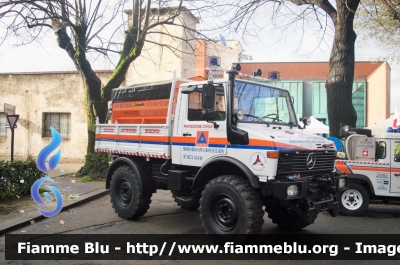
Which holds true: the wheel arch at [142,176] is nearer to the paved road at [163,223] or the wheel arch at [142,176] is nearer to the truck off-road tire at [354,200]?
the paved road at [163,223]

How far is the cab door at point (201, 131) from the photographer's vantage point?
20.1 feet

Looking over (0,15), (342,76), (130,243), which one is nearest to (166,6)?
(0,15)

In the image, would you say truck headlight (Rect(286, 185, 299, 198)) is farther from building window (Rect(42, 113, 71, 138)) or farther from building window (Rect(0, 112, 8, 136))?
building window (Rect(0, 112, 8, 136))

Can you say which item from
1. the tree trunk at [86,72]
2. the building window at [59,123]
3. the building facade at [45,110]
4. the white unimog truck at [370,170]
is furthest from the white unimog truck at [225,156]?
the building window at [59,123]

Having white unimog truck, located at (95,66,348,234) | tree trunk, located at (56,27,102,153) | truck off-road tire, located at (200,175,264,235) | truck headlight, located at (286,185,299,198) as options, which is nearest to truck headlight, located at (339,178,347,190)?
white unimog truck, located at (95,66,348,234)

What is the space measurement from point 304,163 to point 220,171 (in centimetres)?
136

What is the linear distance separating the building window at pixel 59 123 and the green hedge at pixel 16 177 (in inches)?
338

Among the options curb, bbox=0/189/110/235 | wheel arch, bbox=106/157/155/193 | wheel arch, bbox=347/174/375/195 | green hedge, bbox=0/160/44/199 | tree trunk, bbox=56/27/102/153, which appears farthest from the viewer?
tree trunk, bbox=56/27/102/153

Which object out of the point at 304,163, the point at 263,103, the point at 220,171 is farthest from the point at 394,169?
the point at 220,171

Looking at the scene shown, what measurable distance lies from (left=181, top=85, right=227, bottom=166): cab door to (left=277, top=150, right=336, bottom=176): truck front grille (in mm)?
Answer: 954

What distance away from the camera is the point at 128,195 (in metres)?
7.80

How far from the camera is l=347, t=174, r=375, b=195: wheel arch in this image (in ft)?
27.9

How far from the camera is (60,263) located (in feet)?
17.4

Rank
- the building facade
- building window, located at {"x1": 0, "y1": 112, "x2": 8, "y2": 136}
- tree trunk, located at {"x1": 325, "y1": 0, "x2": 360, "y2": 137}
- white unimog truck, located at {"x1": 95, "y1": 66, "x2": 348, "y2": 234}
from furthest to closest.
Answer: building window, located at {"x1": 0, "y1": 112, "x2": 8, "y2": 136}, the building facade, tree trunk, located at {"x1": 325, "y1": 0, "x2": 360, "y2": 137}, white unimog truck, located at {"x1": 95, "y1": 66, "x2": 348, "y2": 234}
